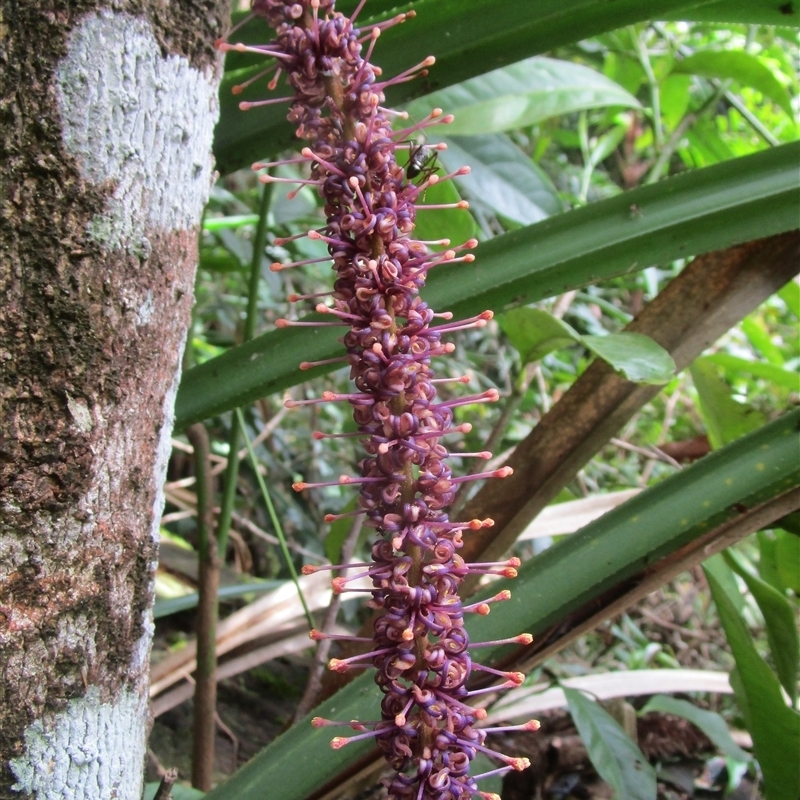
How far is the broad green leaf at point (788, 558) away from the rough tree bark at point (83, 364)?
72cm

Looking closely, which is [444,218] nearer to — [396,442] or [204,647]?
[396,442]

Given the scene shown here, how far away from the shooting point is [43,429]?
1.59 ft

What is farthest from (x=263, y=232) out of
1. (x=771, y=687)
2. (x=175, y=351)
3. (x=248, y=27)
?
(x=771, y=687)

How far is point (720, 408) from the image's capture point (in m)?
1.00

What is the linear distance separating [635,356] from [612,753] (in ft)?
1.63

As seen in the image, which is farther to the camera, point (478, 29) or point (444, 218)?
point (444, 218)

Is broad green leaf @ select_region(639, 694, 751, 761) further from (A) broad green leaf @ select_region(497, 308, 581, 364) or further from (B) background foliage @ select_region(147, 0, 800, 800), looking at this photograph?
(A) broad green leaf @ select_region(497, 308, 581, 364)

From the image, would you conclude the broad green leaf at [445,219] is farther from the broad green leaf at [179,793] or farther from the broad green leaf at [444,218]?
the broad green leaf at [179,793]

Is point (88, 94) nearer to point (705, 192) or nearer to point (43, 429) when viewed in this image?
point (43, 429)

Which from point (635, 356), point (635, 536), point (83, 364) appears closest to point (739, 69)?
point (635, 356)

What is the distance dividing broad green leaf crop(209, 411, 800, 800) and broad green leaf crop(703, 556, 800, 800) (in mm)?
136

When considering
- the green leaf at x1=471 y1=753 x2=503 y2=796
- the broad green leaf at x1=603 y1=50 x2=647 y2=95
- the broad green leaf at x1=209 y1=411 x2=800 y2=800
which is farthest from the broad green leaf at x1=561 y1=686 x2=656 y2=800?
the broad green leaf at x1=603 y1=50 x2=647 y2=95

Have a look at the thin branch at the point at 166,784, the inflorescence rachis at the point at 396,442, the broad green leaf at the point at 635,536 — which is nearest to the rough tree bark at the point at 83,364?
the thin branch at the point at 166,784

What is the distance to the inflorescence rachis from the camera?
446 millimetres
